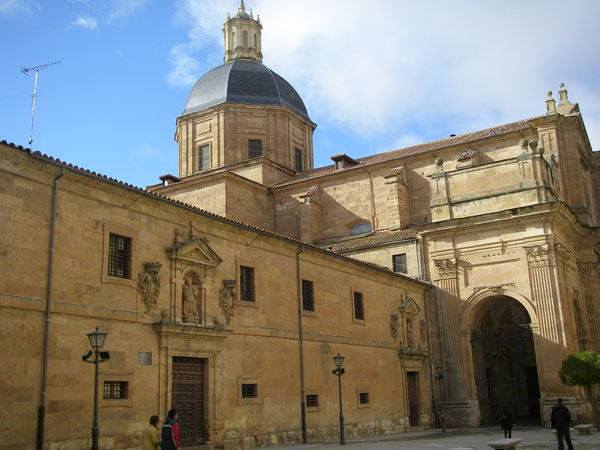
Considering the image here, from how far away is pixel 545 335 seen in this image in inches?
1065

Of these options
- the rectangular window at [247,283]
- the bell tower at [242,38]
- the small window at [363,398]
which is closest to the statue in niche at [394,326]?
the small window at [363,398]

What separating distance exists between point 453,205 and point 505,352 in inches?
378

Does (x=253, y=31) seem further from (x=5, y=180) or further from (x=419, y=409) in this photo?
(x=5, y=180)

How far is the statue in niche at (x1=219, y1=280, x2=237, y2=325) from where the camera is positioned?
18.1 meters

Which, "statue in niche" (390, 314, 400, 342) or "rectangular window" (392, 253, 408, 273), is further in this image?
"rectangular window" (392, 253, 408, 273)

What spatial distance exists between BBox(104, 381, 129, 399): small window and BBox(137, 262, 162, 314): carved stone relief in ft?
6.05

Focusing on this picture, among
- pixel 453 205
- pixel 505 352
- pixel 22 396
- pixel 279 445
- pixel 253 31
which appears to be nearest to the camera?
pixel 22 396

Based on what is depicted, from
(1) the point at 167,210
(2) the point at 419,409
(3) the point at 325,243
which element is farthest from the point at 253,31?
(1) the point at 167,210

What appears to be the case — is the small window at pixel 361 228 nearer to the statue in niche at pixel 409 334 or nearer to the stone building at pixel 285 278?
the stone building at pixel 285 278

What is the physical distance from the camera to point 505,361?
3484 centimetres

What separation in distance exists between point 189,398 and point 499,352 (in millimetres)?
22358

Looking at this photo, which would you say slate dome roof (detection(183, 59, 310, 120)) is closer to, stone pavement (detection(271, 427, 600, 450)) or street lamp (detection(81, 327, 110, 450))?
stone pavement (detection(271, 427, 600, 450))

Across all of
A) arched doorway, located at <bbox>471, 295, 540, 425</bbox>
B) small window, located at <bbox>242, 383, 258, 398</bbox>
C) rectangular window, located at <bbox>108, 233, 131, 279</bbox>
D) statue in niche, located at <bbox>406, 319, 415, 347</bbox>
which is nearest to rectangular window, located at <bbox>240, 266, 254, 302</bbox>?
small window, located at <bbox>242, 383, 258, 398</bbox>

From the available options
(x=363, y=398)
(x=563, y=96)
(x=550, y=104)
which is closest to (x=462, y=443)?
(x=363, y=398)
